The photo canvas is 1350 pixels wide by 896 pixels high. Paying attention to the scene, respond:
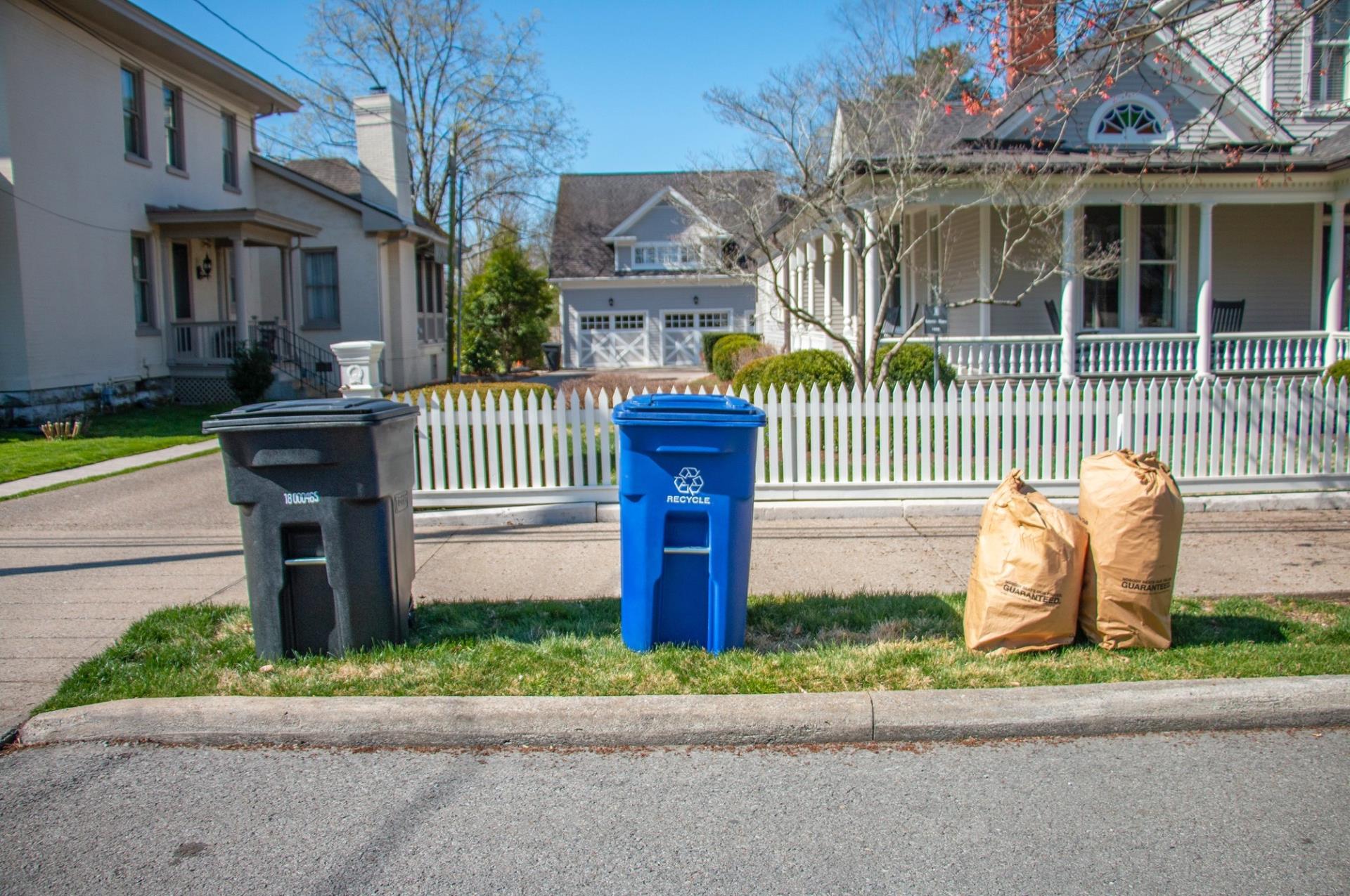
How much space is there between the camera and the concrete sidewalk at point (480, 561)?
6.26m

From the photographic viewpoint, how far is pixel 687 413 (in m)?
5.18

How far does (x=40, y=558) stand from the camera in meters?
7.86

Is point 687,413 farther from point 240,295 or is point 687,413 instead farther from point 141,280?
point 141,280

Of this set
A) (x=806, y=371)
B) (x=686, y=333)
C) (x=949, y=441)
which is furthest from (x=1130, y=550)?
Result: (x=686, y=333)

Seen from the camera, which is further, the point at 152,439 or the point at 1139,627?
the point at 152,439

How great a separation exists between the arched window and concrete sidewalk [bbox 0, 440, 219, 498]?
1449 cm

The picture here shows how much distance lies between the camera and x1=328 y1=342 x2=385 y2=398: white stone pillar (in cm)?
788

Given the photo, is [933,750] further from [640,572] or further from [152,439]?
[152,439]

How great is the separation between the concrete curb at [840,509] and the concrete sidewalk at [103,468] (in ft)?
15.7

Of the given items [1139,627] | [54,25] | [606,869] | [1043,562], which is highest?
[54,25]

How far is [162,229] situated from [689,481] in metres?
18.2

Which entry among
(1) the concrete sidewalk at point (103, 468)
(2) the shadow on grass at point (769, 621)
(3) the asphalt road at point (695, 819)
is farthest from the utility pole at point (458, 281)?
(3) the asphalt road at point (695, 819)

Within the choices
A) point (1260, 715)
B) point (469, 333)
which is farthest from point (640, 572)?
point (469, 333)

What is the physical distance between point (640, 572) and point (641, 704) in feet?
2.60
